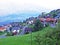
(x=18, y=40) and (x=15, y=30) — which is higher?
(x=15, y=30)

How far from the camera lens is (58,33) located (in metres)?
7.62

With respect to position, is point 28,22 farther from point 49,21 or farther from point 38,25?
point 49,21

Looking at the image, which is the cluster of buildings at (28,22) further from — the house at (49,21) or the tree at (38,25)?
the tree at (38,25)

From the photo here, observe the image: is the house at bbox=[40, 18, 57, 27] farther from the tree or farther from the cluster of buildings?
the tree

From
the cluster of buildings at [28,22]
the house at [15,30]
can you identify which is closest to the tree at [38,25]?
the cluster of buildings at [28,22]

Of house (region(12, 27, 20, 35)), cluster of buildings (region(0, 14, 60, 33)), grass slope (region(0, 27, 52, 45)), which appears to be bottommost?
grass slope (region(0, 27, 52, 45))

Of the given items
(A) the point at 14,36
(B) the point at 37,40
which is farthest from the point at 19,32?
(B) the point at 37,40

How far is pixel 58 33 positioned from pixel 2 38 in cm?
193

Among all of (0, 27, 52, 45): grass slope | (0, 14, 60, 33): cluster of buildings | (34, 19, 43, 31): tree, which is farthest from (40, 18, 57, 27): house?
(0, 27, 52, 45): grass slope

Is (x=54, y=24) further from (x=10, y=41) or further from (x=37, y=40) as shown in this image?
(x=10, y=41)

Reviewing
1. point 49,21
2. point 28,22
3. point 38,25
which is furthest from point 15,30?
point 49,21

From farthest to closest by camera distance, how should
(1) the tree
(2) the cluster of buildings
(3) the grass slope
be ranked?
(1) the tree < (3) the grass slope < (2) the cluster of buildings

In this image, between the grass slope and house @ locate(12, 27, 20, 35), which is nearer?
house @ locate(12, 27, 20, 35)

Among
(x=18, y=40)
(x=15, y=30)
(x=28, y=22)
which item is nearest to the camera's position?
(x=15, y=30)
